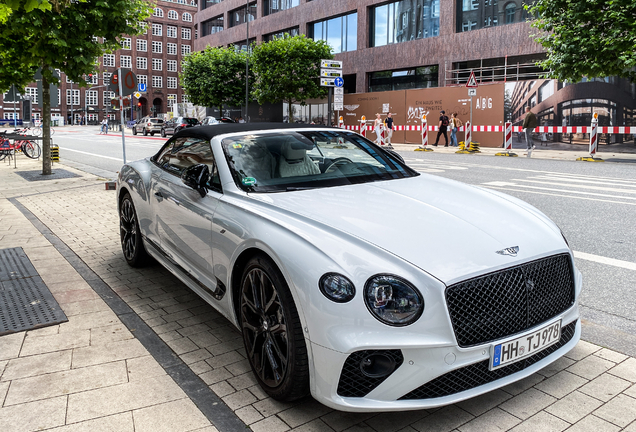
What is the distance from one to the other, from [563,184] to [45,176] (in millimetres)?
12562

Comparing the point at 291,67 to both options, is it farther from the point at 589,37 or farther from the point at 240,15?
the point at 589,37

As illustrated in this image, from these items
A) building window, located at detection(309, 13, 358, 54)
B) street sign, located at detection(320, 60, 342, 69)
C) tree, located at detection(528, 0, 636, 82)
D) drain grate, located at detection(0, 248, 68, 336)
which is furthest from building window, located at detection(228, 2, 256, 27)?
drain grate, located at detection(0, 248, 68, 336)

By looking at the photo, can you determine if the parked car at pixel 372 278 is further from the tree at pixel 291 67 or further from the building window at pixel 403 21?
the tree at pixel 291 67

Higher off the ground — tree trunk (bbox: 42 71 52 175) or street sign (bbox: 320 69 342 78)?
street sign (bbox: 320 69 342 78)

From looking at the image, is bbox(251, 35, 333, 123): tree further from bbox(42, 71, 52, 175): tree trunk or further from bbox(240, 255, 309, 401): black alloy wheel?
bbox(240, 255, 309, 401): black alloy wheel

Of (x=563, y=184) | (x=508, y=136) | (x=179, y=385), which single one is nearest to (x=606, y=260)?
(x=179, y=385)

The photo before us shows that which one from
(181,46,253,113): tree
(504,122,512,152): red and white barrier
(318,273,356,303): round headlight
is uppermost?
(181,46,253,113): tree

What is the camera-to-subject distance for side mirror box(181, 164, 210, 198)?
12.9ft

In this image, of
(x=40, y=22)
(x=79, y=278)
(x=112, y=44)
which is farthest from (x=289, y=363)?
(x=112, y=44)

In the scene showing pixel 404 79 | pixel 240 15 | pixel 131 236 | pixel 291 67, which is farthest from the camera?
pixel 240 15

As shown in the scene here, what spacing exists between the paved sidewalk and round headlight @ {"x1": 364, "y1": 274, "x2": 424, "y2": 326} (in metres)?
0.64

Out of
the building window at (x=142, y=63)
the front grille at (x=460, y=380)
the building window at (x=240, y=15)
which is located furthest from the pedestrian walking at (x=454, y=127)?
the building window at (x=142, y=63)

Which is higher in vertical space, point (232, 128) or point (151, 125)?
point (151, 125)

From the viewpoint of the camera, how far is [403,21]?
120 feet
